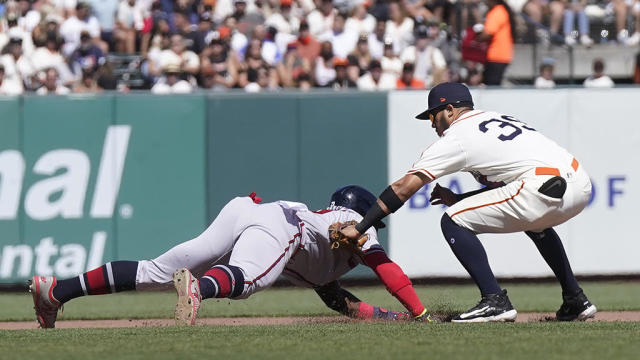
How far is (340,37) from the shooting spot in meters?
16.4

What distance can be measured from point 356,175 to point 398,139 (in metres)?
0.63

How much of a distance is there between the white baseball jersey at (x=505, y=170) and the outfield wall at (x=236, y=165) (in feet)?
16.2

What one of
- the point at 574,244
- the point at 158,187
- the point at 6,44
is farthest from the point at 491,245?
the point at 6,44

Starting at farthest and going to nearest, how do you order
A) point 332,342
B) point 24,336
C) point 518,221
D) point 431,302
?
point 431,302 → point 518,221 → point 24,336 → point 332,342

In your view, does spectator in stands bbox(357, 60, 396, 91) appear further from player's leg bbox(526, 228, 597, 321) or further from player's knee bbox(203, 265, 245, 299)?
player's knee bbox(203, 265, 245, 299)

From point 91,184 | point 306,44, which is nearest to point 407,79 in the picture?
point 306,44

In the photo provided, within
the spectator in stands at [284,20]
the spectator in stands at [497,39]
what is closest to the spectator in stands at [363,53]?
the spectator in stands at [284,20]

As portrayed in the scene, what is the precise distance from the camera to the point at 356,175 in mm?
12727

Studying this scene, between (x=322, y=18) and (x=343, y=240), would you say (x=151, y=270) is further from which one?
(x=322, y=18)

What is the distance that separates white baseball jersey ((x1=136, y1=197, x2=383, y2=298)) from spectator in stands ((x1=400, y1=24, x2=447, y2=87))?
774 cm

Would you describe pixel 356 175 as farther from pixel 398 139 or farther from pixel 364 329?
pixel 364 329

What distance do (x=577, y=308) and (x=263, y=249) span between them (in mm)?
2308

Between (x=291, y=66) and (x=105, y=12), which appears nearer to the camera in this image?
(x=291, y=66)

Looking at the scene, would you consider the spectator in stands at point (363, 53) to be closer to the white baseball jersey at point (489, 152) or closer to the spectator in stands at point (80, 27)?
the spectator in stands at point (80, 27)
